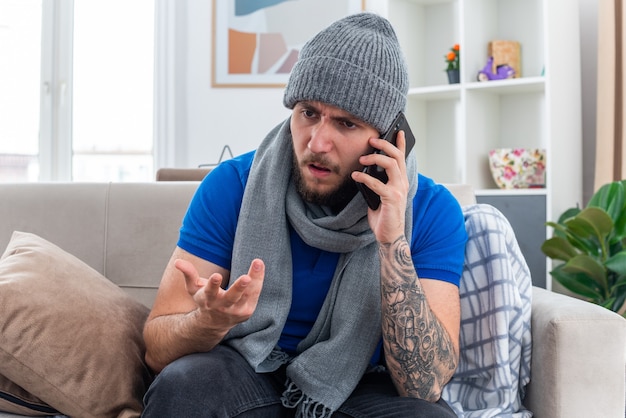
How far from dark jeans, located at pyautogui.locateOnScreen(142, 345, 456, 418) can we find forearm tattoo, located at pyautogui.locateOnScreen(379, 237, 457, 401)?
46 millimetres

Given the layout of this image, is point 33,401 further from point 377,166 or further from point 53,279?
point 377,166

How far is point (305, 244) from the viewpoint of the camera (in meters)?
1.53

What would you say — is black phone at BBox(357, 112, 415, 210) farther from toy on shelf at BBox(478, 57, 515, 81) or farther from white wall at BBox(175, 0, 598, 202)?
white wall at BBox(175, 0, 598, 202)

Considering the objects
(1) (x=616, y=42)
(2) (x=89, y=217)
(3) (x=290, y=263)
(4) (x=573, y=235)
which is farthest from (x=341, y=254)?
(1) (x=616, y=42)

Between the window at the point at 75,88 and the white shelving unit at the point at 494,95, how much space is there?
1.65 m

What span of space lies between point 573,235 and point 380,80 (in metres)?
1.61

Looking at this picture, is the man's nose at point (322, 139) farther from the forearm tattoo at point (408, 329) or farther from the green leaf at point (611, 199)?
the green leaf at point (611, 199)

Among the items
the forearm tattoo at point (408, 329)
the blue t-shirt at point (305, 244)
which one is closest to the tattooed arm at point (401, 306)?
the forearm tattoo at point (408, 329)

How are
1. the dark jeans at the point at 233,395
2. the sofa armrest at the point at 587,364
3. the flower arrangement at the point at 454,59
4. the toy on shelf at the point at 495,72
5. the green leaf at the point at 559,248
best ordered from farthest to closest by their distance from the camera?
1. the flower arrangement at the point at 454,59
2. the toy on shelf at the point at 495,72
3. the green leaf at the point at 559,248
4. the sofa armrest at the point at 587,364
5. the dark jeans at the point at 233,395

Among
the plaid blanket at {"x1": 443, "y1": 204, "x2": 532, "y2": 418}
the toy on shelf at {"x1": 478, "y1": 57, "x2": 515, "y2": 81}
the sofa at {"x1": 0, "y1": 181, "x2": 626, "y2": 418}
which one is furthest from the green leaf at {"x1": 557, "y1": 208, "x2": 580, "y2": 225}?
the plaid blanket at {"x1": 443, "y1": 204, "x2": 532, "y2": 418}

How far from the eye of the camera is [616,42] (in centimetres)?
308

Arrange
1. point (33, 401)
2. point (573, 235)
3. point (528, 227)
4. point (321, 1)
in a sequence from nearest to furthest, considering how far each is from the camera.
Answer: point (33, 401) < point (573, 235) < point (528, 227) < point (321, 1)

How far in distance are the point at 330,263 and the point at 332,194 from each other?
15 cm

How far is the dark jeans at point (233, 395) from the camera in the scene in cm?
121
